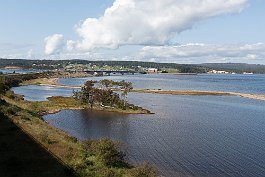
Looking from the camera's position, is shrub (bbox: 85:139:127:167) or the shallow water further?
the shallow water

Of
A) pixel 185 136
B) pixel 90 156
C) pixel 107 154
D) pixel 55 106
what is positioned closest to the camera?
pixel 107 154

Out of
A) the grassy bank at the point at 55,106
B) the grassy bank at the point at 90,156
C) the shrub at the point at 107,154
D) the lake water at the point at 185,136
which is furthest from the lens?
the grassy bank at the point at 55,106

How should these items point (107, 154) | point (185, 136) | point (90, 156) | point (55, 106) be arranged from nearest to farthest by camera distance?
point (107, 154), point (90, 156), point (185, 136), point (55, 106)

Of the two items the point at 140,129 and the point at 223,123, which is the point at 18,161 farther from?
the point at 223,123

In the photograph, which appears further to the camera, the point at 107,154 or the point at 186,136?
the point at 186,136

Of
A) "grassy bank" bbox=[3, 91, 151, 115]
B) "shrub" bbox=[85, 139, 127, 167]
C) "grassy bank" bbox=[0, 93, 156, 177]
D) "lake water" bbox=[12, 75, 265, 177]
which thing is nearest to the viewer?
"grassy bank" bbox=[0, 93, 156, 177]

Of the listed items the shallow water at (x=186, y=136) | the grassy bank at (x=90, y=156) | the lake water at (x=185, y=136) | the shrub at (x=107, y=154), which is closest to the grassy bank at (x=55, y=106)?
the lake water at (x=185, y=136)

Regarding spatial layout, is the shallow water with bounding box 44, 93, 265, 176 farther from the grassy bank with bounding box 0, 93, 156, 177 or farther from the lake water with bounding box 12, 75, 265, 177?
the grassy bank with bounding box 0, 93, 156, 177

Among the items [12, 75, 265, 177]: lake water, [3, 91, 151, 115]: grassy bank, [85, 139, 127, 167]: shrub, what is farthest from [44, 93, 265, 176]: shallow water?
[85, 139, 127, 167]: shrub

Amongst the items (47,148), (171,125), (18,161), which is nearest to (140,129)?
(171,125)

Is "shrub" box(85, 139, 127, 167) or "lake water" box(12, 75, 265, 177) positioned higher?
"shrub" box(85, 139, 127, 167)

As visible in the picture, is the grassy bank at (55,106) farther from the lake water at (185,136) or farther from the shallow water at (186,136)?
the shallow water at (186,136)

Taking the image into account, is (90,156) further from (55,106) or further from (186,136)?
(55,106)

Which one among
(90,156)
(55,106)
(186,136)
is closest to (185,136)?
(186,136)
